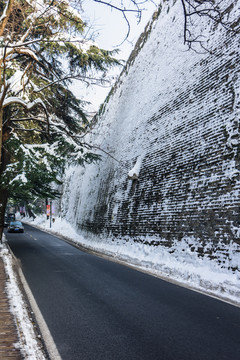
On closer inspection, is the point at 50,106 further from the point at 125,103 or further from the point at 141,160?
the point at 125,103

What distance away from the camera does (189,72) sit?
12.6 meters

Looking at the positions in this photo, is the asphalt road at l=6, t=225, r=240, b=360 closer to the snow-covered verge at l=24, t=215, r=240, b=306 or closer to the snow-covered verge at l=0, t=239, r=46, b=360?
the snow-covered verge at l=0, t=239, r=46, b=360

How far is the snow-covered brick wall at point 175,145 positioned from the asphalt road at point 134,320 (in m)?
2.59

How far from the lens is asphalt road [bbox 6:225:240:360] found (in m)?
3.80

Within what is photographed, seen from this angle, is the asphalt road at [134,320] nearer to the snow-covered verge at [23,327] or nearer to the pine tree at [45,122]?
the snow-covered verge at [23,327]

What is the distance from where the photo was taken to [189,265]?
367 inches

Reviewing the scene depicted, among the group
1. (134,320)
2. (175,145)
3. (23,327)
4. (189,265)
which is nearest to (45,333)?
(23,327)

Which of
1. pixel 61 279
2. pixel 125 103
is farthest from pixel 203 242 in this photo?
pixel 125 103

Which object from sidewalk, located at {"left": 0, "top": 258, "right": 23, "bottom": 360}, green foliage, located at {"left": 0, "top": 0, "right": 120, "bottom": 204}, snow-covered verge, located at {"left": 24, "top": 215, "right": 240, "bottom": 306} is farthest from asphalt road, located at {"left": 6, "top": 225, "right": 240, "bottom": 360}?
green foliage, located at {"left": 0, "top": 0, "right": 120, "bottom": 204}

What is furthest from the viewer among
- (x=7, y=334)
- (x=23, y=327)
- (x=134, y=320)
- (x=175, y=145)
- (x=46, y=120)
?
(x=46, y=120)

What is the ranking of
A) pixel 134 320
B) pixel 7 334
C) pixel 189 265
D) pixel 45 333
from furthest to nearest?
pixel 189 265 → pixel 134 320 → pixel 45 333 → pixel 7 334

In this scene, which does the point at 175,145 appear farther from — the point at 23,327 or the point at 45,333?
the point at 23,327

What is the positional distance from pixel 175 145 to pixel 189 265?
4994 millimetres

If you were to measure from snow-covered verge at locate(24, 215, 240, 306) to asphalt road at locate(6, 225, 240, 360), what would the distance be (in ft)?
2.41
